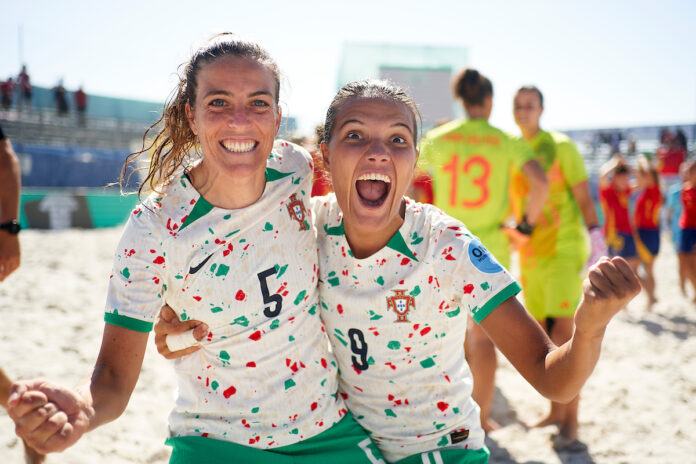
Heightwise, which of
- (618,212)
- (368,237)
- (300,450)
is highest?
(368,237)

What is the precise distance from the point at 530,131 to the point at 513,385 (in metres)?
2.18

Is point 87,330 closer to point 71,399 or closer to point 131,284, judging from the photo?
point 131,284

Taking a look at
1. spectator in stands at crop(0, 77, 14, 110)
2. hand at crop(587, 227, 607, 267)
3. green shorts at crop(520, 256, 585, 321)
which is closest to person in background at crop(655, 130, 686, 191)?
hand at crop(587, 227, 607, 267)

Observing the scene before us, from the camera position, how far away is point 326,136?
6.80 ft

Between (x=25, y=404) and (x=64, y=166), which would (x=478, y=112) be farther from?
(x=64, y=166)

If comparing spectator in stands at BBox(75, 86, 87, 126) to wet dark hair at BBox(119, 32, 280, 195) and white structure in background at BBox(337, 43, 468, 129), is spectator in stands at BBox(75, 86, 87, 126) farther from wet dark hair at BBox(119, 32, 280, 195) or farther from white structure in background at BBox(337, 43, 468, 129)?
wet dark hair at BBox(119, 32, 280, 195)

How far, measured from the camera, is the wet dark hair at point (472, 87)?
3598 mm

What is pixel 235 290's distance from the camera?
178cm

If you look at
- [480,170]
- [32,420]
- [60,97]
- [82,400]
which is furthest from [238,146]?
[60,97]

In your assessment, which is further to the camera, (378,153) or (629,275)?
(378,153)

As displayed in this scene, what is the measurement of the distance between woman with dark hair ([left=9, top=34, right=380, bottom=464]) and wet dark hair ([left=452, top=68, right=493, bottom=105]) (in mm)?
2061

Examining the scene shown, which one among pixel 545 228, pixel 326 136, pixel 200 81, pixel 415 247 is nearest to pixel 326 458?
pixel 415 247

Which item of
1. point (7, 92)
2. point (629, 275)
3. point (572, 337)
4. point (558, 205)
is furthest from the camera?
point (7, 92)

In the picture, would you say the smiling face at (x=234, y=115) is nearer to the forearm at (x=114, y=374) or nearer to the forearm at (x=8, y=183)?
the forearm at (x=114, y=374)
